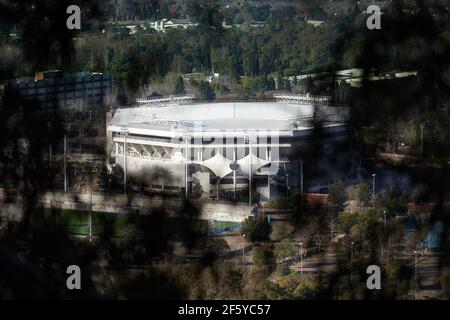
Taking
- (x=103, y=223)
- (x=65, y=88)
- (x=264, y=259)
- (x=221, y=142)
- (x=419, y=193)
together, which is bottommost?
(x=264, y=259)

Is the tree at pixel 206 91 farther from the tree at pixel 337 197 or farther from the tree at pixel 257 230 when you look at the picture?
the tree at pixel 337 197

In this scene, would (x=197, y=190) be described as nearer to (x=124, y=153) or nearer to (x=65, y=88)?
(x=124, y=153)

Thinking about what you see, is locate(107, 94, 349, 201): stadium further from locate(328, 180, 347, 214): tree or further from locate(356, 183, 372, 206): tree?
locate(356, 183, 372, 206): tree

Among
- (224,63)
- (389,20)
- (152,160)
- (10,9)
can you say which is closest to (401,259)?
(389,20)

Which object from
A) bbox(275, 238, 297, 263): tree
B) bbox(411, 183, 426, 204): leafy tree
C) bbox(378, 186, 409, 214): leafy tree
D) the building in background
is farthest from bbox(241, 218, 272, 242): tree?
the building in background

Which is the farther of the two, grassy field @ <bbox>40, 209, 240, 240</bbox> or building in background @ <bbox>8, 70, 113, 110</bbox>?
building in background @ <bbox>8, 70, 113, 110</bbox>

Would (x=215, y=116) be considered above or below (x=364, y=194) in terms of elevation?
above

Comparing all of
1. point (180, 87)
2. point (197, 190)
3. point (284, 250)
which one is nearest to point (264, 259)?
point (284, 250)
